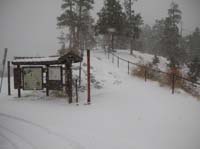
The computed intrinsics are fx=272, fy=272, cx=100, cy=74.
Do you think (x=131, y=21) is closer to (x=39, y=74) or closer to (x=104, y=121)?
(x=39, y=74)

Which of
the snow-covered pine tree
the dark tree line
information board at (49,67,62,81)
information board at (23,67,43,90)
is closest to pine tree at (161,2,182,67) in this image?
the dark tree line

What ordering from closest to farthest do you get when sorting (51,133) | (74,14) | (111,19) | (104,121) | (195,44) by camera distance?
(51,133) → (104,121) → (111,19) → (74,14) → (195,44)

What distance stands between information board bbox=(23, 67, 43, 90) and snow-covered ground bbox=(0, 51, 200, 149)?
2.10 feet

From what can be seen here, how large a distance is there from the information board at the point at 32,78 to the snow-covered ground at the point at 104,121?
0.64 m

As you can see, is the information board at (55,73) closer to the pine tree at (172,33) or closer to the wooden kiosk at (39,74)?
the wooden kiosk at (39,74)

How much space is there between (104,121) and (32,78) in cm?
593

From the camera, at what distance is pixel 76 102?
511 inches

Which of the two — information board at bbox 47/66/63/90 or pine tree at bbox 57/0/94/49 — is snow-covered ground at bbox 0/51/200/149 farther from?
pine tree at bbox 57/0/94/49

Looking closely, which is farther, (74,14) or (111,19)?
(74,14)

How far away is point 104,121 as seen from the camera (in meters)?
9.97

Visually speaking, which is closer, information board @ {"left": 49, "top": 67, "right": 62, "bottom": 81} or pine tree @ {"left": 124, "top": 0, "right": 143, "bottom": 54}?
information board @ {"left": 49, "top": 67, "right": 62, "bottom": 81}

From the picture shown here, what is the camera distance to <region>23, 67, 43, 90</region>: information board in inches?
562

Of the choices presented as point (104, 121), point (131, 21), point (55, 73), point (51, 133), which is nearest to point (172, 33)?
point (131, 21)

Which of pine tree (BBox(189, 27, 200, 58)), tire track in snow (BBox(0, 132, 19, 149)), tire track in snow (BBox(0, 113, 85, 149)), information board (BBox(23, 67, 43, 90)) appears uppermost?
pine tree (BBox(189, 27, 200, 58))
